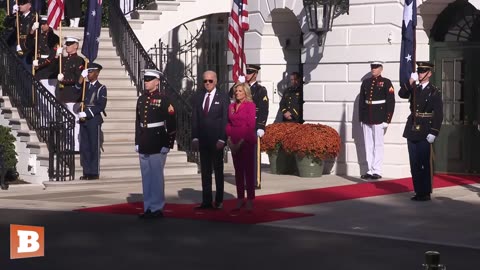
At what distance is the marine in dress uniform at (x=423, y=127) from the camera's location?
17.7m

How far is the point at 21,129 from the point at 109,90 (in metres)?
2.61

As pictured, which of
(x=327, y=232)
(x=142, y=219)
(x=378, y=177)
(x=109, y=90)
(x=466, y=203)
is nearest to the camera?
(x=327, y=232)

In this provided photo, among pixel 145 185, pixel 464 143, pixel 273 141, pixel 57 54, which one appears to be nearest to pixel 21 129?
pixel 57 54

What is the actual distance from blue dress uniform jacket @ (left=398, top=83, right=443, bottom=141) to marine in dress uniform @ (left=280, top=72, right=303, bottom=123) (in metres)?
5.59

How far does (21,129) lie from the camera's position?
21.8 metres

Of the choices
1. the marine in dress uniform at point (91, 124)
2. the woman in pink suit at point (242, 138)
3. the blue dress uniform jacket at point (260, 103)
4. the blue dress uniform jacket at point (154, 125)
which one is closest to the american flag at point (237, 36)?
the blue dress uniform jacket at point (260, 103)

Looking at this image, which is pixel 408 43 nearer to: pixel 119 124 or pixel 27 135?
pixel 119 124

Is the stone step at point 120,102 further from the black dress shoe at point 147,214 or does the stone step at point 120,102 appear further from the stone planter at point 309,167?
the black dress shoe at point 147,214

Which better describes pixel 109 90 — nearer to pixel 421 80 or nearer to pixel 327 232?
pixel 421 80

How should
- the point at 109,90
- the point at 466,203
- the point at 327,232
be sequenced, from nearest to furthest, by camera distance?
the point at 327,232 < the point at 466,203 < the point at 109,90

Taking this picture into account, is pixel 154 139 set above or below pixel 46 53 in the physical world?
below

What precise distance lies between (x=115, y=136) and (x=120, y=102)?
1.18 metres

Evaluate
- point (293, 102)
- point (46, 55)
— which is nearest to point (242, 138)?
point (293, 102)

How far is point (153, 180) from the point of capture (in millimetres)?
16203
